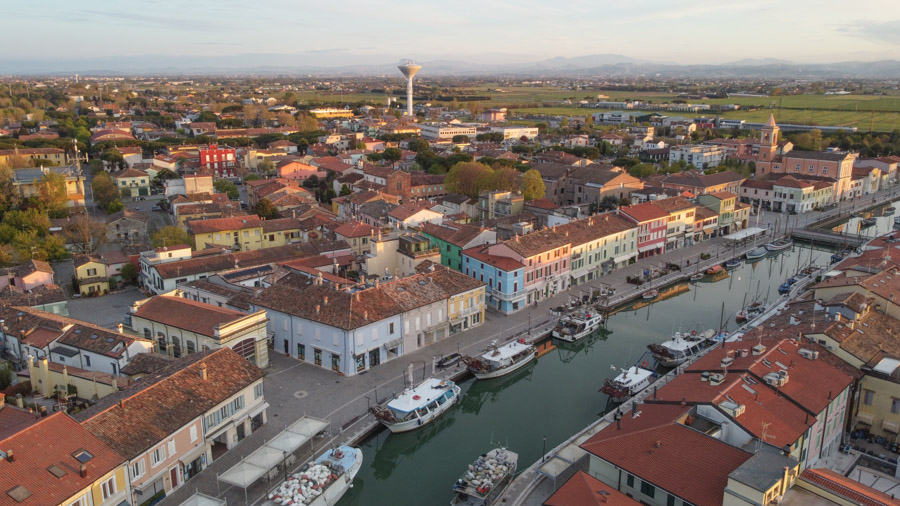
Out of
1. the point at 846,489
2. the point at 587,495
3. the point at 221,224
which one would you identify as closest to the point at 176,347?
the point at 221,224

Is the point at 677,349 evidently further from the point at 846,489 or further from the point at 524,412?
the point at 846,489

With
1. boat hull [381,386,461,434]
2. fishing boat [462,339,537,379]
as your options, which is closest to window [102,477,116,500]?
boat hull [381,386,461,434]

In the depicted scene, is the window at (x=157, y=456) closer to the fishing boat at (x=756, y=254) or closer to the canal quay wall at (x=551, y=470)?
the canal quay wall at (x=551, y=470)

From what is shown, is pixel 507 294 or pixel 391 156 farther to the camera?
pixel 391 156

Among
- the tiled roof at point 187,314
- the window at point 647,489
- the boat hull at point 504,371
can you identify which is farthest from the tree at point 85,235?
the window at point 647,489

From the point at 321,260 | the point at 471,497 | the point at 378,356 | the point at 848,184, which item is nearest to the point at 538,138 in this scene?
the point at 848,184
